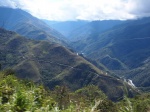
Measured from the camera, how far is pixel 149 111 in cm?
719

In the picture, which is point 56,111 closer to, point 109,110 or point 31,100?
point 31,100

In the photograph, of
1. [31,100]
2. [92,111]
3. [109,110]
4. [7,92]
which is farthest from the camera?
[109,110]

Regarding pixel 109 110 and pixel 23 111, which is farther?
pixel 109 110

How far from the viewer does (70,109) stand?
26.2 ft

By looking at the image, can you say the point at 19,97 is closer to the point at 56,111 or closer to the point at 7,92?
the point at 56,111

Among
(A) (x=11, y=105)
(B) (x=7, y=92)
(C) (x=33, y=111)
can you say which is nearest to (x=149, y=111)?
(C) (x=33, y=111)

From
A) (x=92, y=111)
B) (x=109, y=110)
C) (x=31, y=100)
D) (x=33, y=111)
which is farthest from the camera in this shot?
(x=109, y=110)

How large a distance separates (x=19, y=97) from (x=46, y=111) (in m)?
0.90

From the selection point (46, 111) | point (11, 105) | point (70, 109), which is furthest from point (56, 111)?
point (11, 105)

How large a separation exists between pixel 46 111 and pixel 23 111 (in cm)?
67

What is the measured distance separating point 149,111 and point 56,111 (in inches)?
92.9

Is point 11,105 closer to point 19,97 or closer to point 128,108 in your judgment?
point 19,97

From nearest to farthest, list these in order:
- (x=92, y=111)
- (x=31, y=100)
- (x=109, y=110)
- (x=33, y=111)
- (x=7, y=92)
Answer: (x=92, y=111)
(x=33, y=111)
(x=31, y=100)
(x=7, y=92)
(x=109, y=110)

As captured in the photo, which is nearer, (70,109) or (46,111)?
(46,111)
